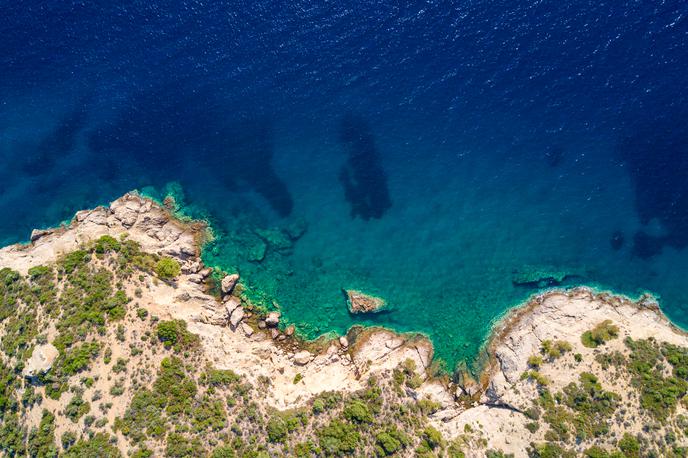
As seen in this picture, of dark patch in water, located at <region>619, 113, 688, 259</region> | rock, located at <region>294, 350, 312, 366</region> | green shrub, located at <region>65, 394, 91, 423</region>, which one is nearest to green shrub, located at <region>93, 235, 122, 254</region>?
green shrub, located at <region>65, 394, 91, 423</region>

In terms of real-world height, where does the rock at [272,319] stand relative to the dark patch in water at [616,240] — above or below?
above

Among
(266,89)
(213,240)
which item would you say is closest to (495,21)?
(266,89)

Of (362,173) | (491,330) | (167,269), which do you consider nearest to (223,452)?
(167,269)

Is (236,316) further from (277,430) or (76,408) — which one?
(76,408)

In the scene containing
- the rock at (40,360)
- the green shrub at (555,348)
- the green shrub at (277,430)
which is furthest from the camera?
the green shrub at (555,348)

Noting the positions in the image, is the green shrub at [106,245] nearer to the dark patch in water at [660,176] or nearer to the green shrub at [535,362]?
the green shrub at [535,362]

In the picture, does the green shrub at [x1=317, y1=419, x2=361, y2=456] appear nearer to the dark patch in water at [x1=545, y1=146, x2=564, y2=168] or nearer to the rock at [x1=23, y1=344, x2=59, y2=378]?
the rock at [x1=23, y1=344, x2=59, y2=378]

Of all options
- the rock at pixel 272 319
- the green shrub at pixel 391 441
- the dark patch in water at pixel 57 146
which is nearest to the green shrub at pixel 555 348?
the green shrub at pixel 391 441
